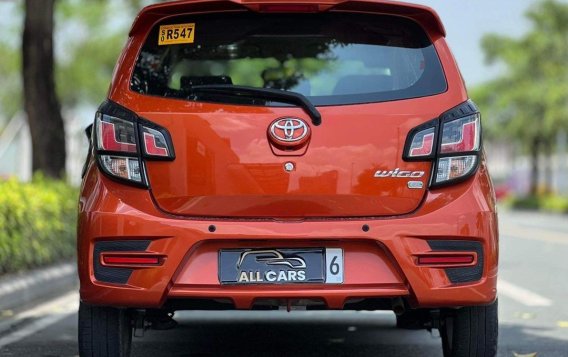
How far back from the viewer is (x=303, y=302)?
3.85 meters

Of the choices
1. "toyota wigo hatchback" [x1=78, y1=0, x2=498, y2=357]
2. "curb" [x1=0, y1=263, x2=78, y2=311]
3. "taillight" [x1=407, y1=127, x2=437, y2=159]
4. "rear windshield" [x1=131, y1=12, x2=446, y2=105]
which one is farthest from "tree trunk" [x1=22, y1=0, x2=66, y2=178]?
"taillight" [x1=407, y1=127, x2=437, y2=159]

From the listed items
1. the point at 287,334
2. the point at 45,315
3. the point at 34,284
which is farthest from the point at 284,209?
the point at 34,284

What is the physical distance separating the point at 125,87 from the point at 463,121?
1373 mm

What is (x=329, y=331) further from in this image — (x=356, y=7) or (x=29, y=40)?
(x=29, y=40)

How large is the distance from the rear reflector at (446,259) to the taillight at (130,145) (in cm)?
106

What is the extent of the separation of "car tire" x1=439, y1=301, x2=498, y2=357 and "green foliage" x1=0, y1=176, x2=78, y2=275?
4516mm

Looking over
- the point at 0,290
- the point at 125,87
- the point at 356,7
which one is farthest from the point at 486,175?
the point at 0,290

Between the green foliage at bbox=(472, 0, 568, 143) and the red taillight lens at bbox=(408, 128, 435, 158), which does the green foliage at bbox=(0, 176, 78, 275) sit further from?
the green foliage at bbox=(472, 0, 568, 143)

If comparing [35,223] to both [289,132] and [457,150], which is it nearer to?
[289,132]

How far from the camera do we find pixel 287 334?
613cm

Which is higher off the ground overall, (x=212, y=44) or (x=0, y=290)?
(x=212, y=44)

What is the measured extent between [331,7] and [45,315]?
13.0 ft

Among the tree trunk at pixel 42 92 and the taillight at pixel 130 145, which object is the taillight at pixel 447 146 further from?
the tree trunk at pixel 42 92

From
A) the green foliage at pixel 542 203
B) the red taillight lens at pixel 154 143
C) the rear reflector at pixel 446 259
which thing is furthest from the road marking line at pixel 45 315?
the green foliage at pixel 542 203
